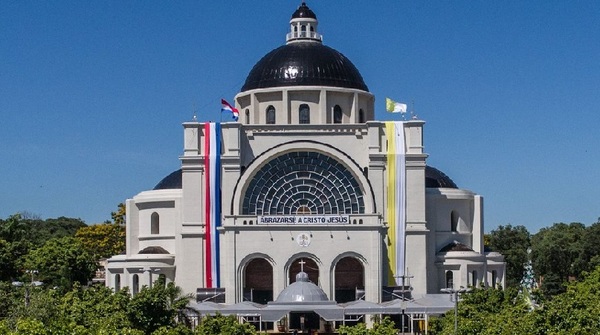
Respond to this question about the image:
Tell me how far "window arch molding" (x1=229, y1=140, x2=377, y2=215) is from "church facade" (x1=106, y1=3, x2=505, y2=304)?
91mm

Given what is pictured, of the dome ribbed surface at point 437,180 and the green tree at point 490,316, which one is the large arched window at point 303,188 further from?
the green tree at point 490,316

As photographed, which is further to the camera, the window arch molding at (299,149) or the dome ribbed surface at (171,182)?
the dome ribbed surface at (171,182)

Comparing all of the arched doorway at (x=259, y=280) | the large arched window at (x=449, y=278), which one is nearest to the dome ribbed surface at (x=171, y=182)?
the arched doorway at (x=259, y=280)

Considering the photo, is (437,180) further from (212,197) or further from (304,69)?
(212,197)

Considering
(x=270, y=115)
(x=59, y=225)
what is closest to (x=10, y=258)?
(x=270, y=115)

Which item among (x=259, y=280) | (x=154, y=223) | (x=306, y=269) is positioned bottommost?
(x=259, y=280)

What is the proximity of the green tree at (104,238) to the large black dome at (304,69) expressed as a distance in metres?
35.8

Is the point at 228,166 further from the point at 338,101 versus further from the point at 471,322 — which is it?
the point at 471,322

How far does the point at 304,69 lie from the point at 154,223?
15601mm

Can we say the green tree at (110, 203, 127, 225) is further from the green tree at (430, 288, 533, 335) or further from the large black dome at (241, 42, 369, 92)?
the green tree at (430, 288, 533, 335)

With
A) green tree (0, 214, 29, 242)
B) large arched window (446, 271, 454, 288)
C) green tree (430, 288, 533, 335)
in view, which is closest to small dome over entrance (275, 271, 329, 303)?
green tree (430, 288, 533, 335)

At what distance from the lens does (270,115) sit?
9194 centimetres

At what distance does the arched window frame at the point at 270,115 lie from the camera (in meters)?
91.7

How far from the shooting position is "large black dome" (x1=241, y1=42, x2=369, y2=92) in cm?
9106
